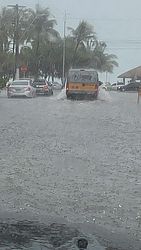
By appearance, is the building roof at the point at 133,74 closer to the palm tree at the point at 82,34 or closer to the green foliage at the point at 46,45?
the green foliage at the point at 46,45

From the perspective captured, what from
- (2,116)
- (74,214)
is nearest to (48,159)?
(74,214)

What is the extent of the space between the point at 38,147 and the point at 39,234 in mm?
10138

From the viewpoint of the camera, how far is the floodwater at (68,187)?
183 inches

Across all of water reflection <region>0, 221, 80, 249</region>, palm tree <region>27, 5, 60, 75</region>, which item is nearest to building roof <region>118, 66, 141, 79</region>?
palm tree <region>27, 5, 60, 75</region>

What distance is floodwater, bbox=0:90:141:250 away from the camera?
183 inches

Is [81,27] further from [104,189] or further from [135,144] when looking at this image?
[104,189]

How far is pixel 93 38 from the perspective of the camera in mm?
97812

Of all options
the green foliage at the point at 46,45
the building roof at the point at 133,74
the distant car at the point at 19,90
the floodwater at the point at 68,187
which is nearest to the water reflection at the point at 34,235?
the floodwater at the point at 68,187

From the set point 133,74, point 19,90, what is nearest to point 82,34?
point 133,74

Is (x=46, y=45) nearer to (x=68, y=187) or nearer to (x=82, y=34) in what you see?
(x=82, y=34)

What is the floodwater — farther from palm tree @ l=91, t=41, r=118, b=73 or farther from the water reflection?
palm tree @ l=91, t=41, r=118, b=73

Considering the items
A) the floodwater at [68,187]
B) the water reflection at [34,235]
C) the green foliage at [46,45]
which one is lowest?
the floodwater at [68,187]

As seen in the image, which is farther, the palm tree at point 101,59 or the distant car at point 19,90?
the palm tree at point 101,59

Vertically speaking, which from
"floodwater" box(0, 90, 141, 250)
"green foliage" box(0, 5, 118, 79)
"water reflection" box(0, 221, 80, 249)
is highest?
"green foliage" box(0, 5, 118, 79)
